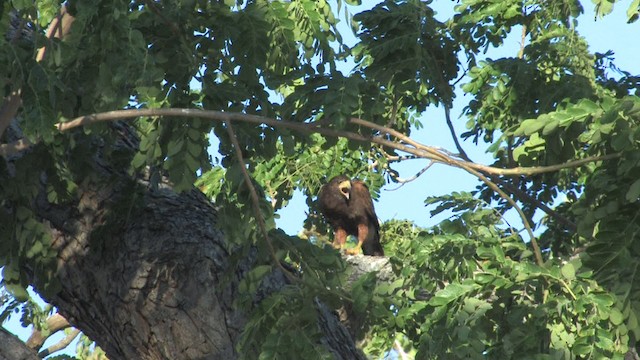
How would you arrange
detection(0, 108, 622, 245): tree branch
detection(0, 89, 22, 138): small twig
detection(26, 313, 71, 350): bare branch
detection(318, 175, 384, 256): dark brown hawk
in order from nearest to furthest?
detection(0, 108, 622, 245): tree branch, detection(0, 89, 22, 138): small twig, detection(26, 313, 71, 350): bare branch, detection(318, 175, 384, 256): dark brown hawk

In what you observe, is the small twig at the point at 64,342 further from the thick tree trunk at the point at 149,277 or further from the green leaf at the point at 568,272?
the green leaf at the point at 568,272

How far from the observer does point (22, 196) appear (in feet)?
18.6

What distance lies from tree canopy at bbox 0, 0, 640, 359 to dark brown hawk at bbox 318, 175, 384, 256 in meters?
4.29

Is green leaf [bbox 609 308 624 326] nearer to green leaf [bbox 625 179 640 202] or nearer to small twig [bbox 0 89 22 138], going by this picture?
green leaf [bbox 625 179 640 202]

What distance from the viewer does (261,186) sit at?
584cm

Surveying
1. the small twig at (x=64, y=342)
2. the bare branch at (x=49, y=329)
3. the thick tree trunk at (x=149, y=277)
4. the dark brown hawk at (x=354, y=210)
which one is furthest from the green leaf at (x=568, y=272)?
the dark brown hawk at (x=354, y=210)

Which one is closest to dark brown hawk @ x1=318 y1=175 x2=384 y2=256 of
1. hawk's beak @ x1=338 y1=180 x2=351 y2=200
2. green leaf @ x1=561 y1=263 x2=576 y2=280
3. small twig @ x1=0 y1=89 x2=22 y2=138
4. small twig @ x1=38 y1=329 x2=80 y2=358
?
hawk's beak @ x1=338 y1=180 x2=351 y2=200

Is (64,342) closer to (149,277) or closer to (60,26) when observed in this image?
(149,277)

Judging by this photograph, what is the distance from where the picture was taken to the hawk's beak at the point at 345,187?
11.5m

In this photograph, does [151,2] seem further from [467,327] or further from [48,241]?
[467,327]

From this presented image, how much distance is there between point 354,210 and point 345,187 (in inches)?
9.9

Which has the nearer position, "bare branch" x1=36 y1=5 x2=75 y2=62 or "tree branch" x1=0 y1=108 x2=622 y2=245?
"tree branch" x1=0 y1=108 x2=622 y2=245

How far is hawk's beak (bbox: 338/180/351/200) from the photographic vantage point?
1147cm

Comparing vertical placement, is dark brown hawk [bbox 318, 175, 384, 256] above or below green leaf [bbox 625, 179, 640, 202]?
above
